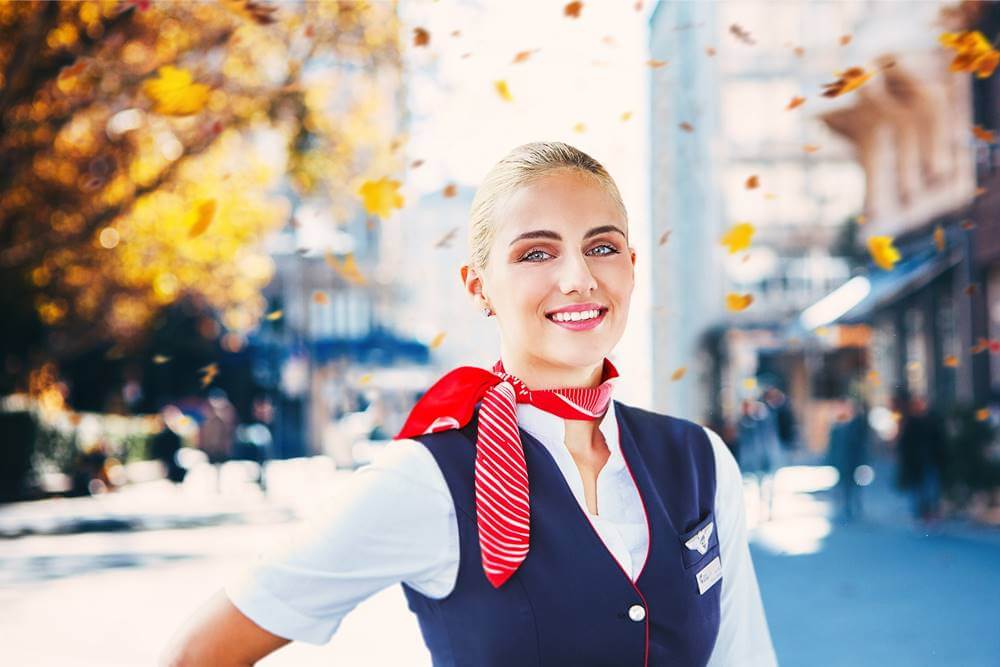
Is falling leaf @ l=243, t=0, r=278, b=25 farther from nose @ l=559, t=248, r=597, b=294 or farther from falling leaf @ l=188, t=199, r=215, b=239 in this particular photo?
nose @ l=559, t=248, r=597, b=294

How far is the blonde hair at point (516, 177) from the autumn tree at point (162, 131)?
5.78 metres

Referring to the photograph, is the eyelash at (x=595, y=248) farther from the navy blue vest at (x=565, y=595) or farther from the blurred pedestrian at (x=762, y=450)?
the blurred pedestrian at (x=762, y=450)

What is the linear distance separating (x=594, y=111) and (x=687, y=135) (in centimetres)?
283

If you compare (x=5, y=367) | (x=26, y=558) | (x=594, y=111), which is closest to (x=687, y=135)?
(x=594, y=111)

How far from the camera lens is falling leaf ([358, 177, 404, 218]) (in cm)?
415

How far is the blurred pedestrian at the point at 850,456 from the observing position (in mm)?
14953

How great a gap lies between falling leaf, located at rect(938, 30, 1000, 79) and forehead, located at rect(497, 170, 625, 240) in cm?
229

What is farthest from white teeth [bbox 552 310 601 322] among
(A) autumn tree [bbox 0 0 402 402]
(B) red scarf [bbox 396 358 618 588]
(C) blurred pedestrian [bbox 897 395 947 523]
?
(C) blurred pedestrian [bbox 897 395 947 523]

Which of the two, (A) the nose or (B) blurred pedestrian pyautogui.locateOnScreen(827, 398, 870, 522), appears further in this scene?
(B) blurred pedestrian pyautogui.locateOnScreen(827, 398, 870, 522)

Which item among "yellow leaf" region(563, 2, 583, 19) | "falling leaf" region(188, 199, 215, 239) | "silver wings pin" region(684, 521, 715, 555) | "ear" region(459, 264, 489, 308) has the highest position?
"yellow leaf" region(563, 2, 583, 19)

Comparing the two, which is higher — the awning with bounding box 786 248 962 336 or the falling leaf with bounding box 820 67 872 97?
the falling leaf with bounding box 820 67 872 97

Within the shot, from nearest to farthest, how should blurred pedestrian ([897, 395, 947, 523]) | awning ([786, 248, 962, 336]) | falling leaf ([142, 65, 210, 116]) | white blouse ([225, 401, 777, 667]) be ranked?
white blouse ([225, 401, 777, 667]) < falling leaf ([142, 65, 210, 116]) < blurred pedestrian ([897, 395, 947, 523]) < awning ([786, 248, 962, 336])

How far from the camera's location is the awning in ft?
67.5

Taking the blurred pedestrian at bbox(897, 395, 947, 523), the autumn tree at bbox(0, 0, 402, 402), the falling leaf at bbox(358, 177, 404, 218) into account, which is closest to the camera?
the falling leaf at bbox(358, 177, 404, 218)
